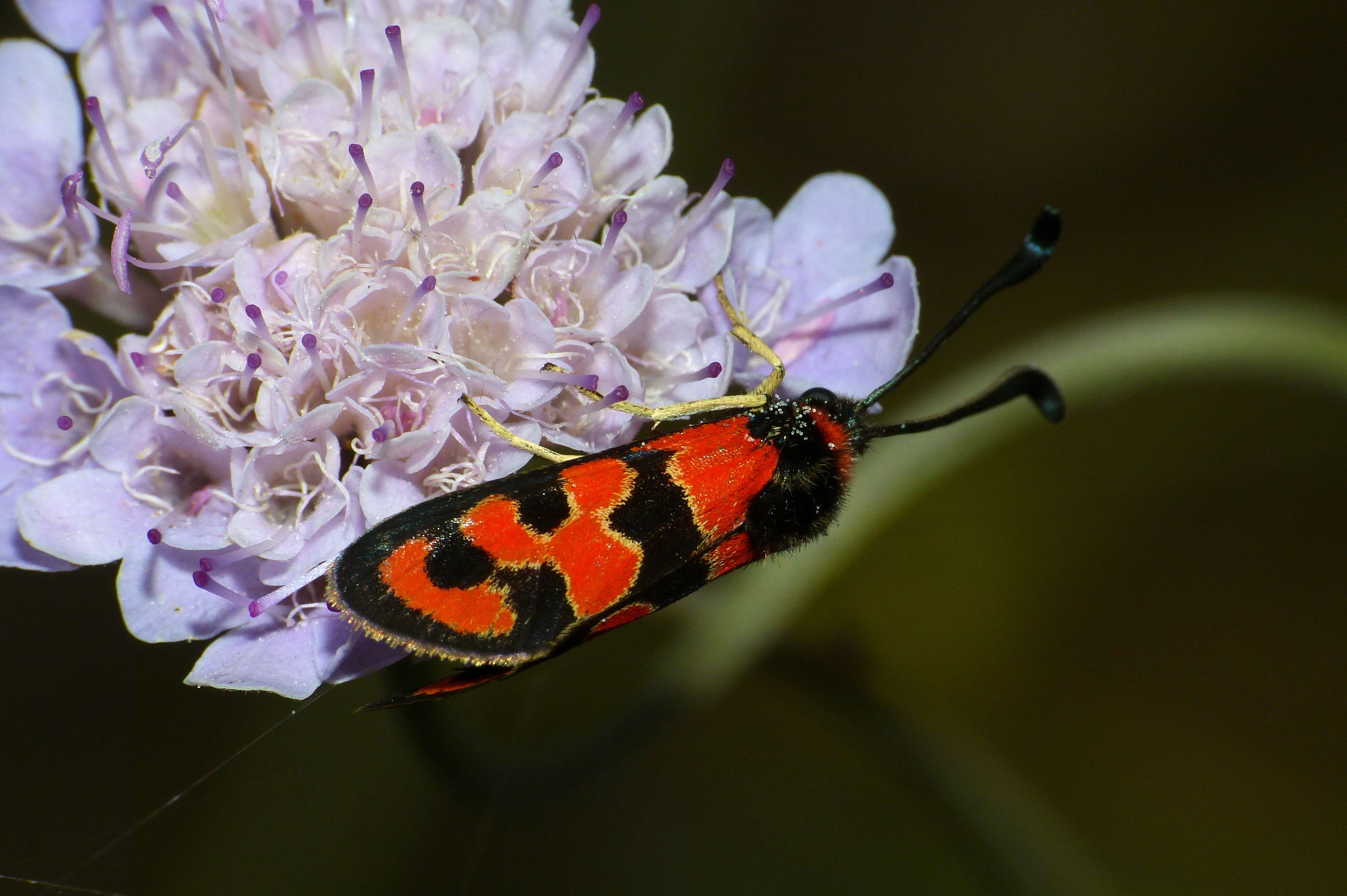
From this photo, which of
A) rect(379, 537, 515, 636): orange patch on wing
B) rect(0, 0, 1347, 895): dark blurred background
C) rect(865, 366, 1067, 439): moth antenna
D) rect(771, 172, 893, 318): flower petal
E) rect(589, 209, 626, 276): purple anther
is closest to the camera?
rect(379, 537, 515, 636): orange patch on wing

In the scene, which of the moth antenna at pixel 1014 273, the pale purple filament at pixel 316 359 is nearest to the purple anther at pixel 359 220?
the pale purple filament at pixel 316 359

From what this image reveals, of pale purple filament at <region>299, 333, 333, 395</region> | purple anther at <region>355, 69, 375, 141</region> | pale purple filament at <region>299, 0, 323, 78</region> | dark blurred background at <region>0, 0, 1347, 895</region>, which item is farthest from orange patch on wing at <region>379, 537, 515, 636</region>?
dark blurred background at <region>0, 0, 1347, 895</region>

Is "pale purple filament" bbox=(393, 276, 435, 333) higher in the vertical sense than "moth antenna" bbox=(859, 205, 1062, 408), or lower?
lower

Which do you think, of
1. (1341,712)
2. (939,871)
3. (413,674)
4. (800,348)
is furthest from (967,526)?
(413,674)

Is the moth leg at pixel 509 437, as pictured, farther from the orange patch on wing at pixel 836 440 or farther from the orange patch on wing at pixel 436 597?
the orange patch on wing at pixel 836 440

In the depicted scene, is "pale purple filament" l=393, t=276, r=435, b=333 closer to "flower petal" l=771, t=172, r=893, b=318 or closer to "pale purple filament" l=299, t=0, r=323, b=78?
"pale purple filament" l=299, t=0, r=323, b=78

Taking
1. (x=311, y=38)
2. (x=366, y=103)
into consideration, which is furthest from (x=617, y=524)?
(x=311, y=38)
